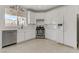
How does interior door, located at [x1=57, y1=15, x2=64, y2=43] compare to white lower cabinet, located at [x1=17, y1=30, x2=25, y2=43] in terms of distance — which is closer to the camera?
interior door, located at [x1=57, y1=15, x2=64, y2=43]

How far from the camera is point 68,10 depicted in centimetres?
395

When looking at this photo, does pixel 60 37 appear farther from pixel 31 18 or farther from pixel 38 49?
pixel 31 18

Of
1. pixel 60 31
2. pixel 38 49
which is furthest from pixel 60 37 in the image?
pixel 38 49

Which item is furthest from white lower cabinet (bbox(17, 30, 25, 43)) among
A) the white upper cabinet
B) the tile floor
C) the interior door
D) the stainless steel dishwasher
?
the interior door

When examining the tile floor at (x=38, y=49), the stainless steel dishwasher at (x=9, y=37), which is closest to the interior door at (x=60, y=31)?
the tile floor at (x=38, y=49)

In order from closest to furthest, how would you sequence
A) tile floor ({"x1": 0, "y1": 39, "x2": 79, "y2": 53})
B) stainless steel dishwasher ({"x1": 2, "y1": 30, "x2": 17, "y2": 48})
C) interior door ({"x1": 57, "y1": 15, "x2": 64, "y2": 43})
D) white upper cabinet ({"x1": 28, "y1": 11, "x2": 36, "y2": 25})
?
1. tile floor ({"x1": 0, "y1": 39, "x2": 79, "y2": 53})
2. stainless steel dishwasher ({"x1": 2, "y1": 30, "x2": 17, "y2": 48})
3. interior door ({"x1": 57, "y1": 15, "x2": 64, "y2": 43})
4. white upper cabinet ({"x1": 28, "y1": 11, "x2": 36, "y2": 25})

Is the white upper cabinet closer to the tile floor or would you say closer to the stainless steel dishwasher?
the stainless steel dishwasher

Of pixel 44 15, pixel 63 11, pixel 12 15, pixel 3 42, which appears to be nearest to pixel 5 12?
pixel 12 15

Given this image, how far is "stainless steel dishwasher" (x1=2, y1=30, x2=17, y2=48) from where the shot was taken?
12.2 ft

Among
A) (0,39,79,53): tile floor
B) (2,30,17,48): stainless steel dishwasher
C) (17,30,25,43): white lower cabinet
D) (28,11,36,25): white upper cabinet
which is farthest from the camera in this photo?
(28,11,36,25): white upper cabinet

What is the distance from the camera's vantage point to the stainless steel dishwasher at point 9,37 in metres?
3.72

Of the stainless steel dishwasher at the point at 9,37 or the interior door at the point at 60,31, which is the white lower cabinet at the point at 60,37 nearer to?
the interior door at the point at 60,31

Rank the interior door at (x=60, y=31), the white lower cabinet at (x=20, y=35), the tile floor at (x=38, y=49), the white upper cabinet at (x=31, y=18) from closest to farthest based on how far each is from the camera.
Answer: the tile floor at (x=38, y=49) < the interior door at (x=60, y=31) < the white lower cabinet at (x=20, y=35) < the white upper cabinet at (x=31, y=18)

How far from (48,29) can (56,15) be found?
1.37 meters
